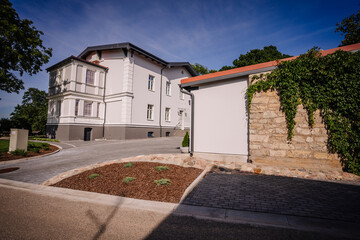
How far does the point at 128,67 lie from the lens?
1772 cm

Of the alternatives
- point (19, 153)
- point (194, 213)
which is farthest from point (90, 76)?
point (194, 213)

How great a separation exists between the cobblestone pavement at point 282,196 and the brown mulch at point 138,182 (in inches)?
20.2

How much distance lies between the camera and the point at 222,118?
7.38m

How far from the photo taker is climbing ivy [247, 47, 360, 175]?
5.41 meters

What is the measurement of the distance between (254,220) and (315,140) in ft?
14.6

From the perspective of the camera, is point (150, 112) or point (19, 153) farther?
point (150, 112)

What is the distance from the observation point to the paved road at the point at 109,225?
8.57 feet

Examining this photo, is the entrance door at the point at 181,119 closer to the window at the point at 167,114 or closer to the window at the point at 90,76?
the window at the point at 167,114

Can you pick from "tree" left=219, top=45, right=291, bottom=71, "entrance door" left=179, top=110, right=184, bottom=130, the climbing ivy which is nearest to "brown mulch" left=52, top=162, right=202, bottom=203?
the climbing ivy

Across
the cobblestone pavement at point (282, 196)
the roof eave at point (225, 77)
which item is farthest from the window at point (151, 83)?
the cobblestone pavement at point (282, 196)

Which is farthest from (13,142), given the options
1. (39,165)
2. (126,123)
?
(126,123)

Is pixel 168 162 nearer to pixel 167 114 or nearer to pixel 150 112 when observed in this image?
pixel 150 112

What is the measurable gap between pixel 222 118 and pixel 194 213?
15.4 ft

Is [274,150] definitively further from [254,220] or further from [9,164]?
[9,164]
